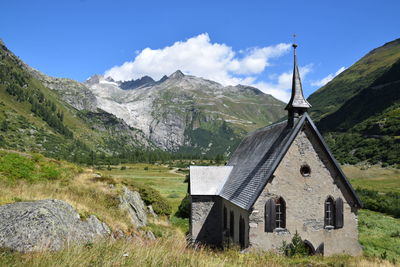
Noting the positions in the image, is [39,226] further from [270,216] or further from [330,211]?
[330,211]

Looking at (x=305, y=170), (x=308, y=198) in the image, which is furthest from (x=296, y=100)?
(x=308, y=198)

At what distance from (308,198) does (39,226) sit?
1846cm

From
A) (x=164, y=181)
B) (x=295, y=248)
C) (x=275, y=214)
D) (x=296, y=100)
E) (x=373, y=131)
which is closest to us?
(x=295, y=248)

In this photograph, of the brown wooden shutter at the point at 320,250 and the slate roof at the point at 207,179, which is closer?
the brown wooden shutter at the point at 320,250

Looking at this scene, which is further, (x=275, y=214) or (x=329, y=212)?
(x=329, y=212)

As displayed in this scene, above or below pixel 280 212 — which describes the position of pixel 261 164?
above

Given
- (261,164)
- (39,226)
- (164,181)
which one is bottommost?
(164,181)

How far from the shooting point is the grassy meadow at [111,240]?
749cm

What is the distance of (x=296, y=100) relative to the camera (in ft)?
83.3

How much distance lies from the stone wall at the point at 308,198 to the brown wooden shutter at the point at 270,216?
0.98ft

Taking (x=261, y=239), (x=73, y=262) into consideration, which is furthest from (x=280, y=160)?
(x=73, y=262)

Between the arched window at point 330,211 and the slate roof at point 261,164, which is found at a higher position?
the slate roof at point 261,164

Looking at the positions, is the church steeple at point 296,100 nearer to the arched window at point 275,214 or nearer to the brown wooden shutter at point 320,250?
the arched window at point 275,214

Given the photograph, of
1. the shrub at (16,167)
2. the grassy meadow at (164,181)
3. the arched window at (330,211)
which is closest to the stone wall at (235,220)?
the arched window at (330,211)
